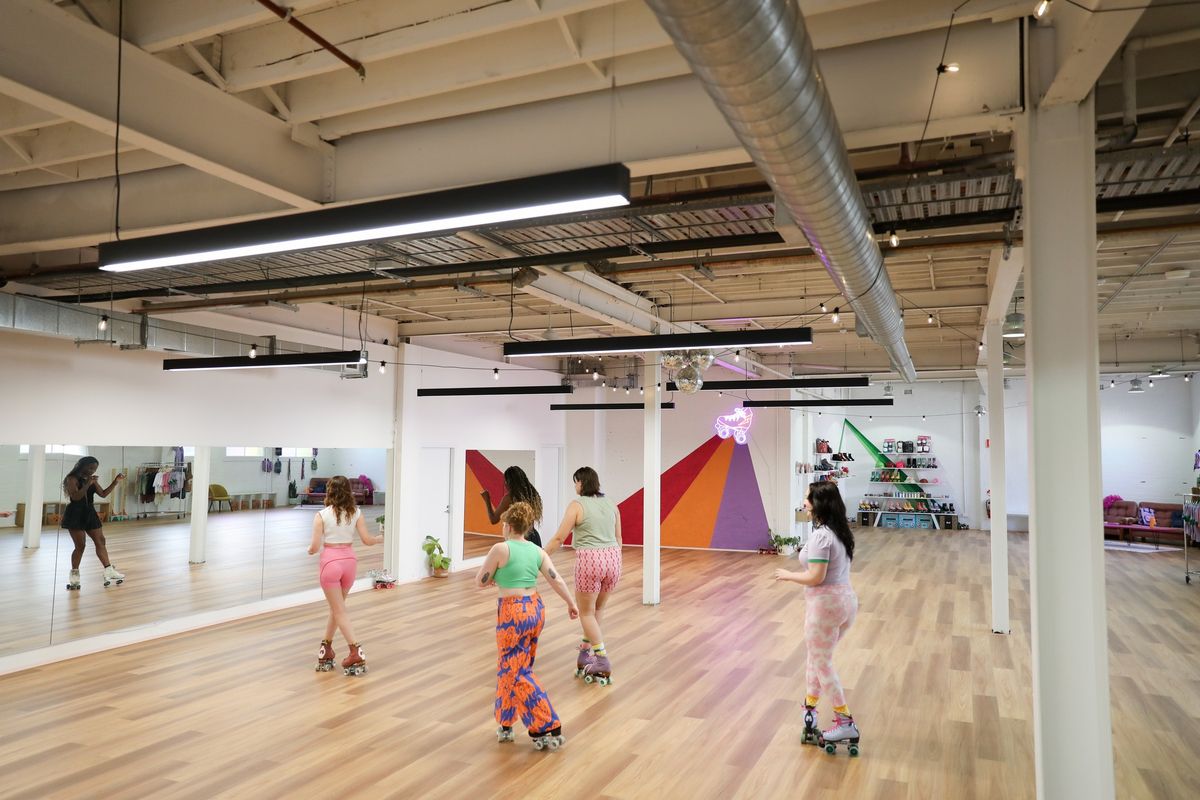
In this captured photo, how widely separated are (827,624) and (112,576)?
23.7 feet

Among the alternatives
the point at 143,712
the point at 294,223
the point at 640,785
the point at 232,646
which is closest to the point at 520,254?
the point at 294,223

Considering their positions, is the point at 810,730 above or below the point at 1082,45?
below

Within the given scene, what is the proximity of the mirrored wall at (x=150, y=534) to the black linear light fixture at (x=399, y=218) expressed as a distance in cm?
516

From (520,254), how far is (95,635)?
19.0 ft


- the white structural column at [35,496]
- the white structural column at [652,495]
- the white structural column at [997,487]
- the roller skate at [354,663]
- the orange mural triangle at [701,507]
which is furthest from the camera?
the orange mural triangle at [701,507]

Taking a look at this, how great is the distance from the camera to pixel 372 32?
11.4 feet

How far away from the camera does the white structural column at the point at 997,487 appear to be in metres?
8.20

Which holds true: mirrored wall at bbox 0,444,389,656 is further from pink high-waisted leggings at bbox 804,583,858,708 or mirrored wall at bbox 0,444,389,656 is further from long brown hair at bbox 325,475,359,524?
pink high-waisted leggings at bbox 804,583,858,708

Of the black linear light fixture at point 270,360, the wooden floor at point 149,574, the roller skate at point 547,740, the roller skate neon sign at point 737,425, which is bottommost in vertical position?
the roller skate at point 547,740

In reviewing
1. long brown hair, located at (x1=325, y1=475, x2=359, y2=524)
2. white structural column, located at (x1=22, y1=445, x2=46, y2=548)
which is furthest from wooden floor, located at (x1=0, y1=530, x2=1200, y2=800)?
long brown hair, located at (x1=325, y1=475, x2=359, y2=524)

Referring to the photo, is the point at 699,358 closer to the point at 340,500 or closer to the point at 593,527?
the point at 593,527

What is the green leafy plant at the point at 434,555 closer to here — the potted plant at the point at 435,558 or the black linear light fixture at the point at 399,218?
the potted plant at the point at 435,558

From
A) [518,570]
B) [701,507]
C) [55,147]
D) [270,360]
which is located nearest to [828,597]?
[518,570]

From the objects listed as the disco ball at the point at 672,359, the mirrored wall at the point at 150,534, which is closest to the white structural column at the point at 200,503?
the mirrored wall at the point at 150,534
